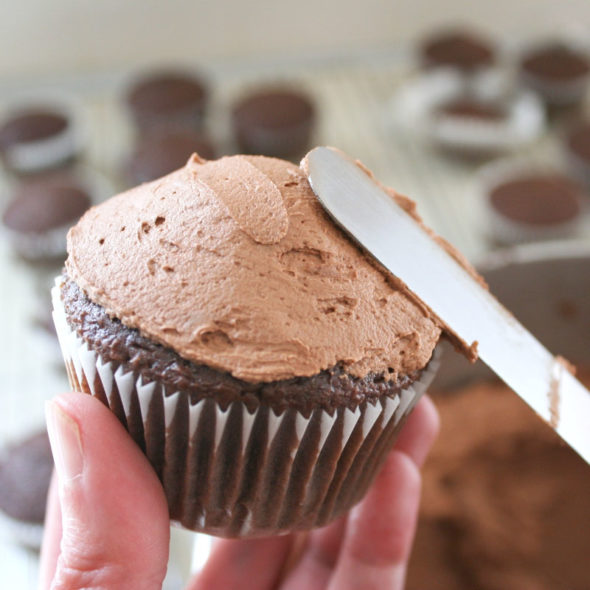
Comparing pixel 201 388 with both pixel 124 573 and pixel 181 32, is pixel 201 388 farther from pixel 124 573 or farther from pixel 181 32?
pixel 181 32

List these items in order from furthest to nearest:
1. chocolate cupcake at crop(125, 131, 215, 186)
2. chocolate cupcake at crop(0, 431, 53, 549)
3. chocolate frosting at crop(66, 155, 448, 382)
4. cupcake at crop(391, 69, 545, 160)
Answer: cupcake at crop(391, 69, 545, 160), chocolate cupcake at crop(125, 131, 215, 186), chocolate cupcake at crop(0, 431, 53, 549), chocolate frosting at crop(66, 155, 448, 382)

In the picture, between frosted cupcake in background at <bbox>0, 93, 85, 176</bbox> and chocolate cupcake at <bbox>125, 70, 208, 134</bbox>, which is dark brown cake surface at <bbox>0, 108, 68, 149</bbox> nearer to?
frosted cupcake in background at <bbox>0, 93, 85, 176</bbox>

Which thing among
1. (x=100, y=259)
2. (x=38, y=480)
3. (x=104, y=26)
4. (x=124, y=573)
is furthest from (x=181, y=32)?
(x=124, y=573)

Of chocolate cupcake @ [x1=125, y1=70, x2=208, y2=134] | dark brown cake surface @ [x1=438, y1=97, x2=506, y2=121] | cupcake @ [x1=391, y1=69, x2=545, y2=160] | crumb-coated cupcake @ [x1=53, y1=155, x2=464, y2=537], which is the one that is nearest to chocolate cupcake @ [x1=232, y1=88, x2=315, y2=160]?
chocolate cupcake @ [x1=125, y1=70, x2=208, y2=134]

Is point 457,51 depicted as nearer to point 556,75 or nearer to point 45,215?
point 556,75

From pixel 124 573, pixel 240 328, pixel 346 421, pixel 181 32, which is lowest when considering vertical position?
pixel 181 32

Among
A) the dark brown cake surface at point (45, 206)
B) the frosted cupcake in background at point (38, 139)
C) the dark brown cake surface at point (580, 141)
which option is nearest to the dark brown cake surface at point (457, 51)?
the dark brown cake surface at point (580, 141)
